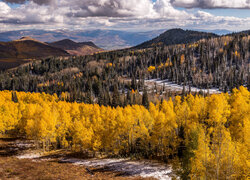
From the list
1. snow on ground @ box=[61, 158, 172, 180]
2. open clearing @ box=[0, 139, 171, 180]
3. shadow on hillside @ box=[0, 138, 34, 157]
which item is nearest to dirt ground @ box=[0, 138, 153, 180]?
open clearing @ box=[0, 139, 171, 180]

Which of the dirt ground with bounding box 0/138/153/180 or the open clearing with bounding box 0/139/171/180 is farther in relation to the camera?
the open clearing with bounding box 0/139/171/180

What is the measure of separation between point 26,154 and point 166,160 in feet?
152

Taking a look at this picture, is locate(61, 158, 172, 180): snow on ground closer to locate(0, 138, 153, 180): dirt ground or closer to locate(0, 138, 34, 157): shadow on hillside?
Answer: locate(0, 138, 153, 180): dirt ground

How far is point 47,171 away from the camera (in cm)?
4834

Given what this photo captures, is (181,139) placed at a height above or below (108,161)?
above

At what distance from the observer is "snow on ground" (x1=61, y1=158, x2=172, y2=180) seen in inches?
1906

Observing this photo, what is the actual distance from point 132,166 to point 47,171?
2227cm

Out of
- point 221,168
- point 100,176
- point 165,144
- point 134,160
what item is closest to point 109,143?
point 134,160

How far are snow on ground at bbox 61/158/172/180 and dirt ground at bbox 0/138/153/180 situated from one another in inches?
95.9

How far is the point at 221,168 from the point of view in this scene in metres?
26.1

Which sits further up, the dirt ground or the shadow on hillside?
the dirt ground

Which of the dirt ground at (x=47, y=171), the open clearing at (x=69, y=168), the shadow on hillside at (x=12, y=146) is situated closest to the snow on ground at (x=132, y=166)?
the open clearing at (x=69, y=168)

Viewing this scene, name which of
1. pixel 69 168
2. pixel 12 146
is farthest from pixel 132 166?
→ pixel 12 146

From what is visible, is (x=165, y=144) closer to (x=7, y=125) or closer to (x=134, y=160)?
(x=134, y=160)
